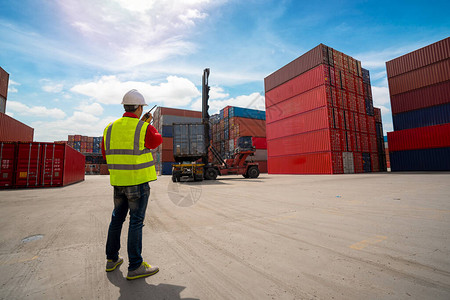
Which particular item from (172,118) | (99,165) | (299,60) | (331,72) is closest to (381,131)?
(331,72)

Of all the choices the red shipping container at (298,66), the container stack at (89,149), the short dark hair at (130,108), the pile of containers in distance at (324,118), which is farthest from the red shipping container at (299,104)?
the container stack at (89,149)

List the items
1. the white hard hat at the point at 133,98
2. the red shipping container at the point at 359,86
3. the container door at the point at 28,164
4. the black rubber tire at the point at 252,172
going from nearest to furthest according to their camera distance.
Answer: the white hard hat at the point at 133,98, the container door at the point at 28,164, the black rubber tire at the point at 252,172, the red shipping container at the point at 359,86

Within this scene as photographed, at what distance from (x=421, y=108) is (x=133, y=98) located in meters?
31.5

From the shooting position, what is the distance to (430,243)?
254 centimetres

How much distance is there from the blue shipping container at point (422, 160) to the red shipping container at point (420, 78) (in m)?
7.38

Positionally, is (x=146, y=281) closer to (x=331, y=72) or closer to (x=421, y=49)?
(x=331, y=72)

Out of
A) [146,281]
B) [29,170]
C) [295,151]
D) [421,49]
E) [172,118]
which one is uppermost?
[421,49]

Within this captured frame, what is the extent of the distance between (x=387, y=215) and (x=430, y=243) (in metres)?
1.56

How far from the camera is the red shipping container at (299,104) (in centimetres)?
2239

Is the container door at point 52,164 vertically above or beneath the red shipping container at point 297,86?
beneath

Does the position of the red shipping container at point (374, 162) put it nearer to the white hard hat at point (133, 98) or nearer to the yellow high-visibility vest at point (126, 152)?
the white hard hat at point (133, 98)

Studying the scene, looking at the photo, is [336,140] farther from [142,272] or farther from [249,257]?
[142,272]

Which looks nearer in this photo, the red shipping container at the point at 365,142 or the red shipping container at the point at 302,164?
the red shipping container at the point at 302,164

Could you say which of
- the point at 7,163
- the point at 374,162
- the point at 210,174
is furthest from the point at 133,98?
the point at 374,162
